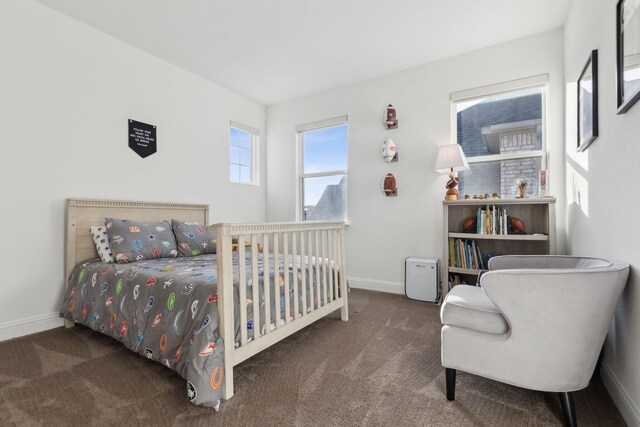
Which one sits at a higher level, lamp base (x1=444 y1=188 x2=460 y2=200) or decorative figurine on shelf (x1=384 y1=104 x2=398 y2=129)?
decorative figurine on shelf (x1=384 y1=104 x2=398 y2=129)

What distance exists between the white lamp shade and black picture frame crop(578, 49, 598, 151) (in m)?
0.88

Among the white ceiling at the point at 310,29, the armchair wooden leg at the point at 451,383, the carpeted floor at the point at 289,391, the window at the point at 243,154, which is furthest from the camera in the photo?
the window at the point at 243,154

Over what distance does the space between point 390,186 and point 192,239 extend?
2.14 metres

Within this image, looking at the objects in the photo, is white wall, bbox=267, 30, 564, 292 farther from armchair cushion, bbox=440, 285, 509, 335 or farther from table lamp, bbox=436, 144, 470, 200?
armchair cushion, bbox=440, 285, 509, 335

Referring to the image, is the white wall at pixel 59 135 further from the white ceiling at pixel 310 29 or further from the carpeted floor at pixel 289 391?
the carpeted floor at pixel 289 391

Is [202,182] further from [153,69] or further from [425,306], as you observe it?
[425,306]

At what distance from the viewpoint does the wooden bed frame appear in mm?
1466

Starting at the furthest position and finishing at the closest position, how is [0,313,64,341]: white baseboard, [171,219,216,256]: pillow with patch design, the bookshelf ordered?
[171,219,216,256]: pillow with patch design
the bookshelf
[0,313,64,341]: white baseboard

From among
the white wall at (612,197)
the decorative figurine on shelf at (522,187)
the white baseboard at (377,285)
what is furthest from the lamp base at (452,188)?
the white baseboard at (377,285)

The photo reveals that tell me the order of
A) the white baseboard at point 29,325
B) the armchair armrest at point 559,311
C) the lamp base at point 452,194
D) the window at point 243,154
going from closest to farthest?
the armchair armrest at point 559,311 < the white baseboard at point 29,325 < the lamp base at point 452,194 < the window at point 243,154

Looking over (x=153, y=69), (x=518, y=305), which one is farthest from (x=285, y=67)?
→ (x=518, y=305)

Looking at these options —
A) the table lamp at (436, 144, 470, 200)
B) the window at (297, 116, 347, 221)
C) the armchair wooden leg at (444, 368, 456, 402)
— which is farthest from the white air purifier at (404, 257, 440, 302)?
the armchair wooden leg at (444, 368, 456, 402)

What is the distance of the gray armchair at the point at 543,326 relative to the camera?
1.18 metres

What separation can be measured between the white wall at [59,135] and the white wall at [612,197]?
3479 millimetres
